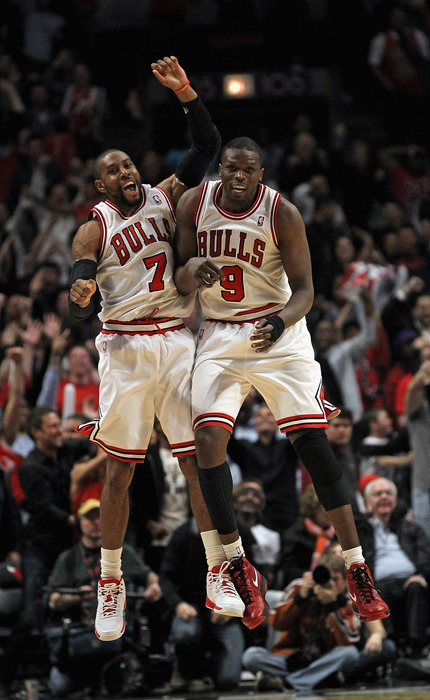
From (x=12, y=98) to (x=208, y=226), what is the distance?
9522 millimetres

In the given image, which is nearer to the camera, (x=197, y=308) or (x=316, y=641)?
(x=316, y=641)

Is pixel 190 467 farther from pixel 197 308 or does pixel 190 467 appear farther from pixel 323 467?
pixel 197 308

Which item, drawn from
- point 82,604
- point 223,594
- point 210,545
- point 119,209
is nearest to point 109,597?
point 210,545

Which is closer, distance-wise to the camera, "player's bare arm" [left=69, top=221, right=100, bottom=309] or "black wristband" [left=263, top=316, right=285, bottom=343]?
"black wristband" [left=263, top=316, right=285, bottom=343]

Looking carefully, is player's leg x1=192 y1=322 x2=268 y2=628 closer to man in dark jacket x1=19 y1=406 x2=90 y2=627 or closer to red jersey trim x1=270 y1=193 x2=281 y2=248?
red jersey trim x1=270 y1=193 x2=281 y2=248

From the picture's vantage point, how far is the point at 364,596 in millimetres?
5844

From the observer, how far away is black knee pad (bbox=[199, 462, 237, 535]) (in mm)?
5887

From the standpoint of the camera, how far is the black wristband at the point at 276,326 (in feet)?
18.7

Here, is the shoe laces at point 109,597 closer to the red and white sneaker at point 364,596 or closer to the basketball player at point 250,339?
the basketball player at point 250,339

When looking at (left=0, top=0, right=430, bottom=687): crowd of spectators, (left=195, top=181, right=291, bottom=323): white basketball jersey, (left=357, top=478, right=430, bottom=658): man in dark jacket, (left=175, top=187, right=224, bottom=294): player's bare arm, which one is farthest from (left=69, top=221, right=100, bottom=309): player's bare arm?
(left=357, top=478, right=430, bottom=658): man in dark jacket

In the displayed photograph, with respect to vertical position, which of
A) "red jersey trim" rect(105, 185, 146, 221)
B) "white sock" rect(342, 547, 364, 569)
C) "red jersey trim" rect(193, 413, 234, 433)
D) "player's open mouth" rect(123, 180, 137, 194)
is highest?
"player's open mouth" rect(123, 180, 137, 194)

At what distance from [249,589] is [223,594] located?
144 millimetres

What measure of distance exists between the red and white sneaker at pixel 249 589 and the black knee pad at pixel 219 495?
0.68ft

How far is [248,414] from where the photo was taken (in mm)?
10461
